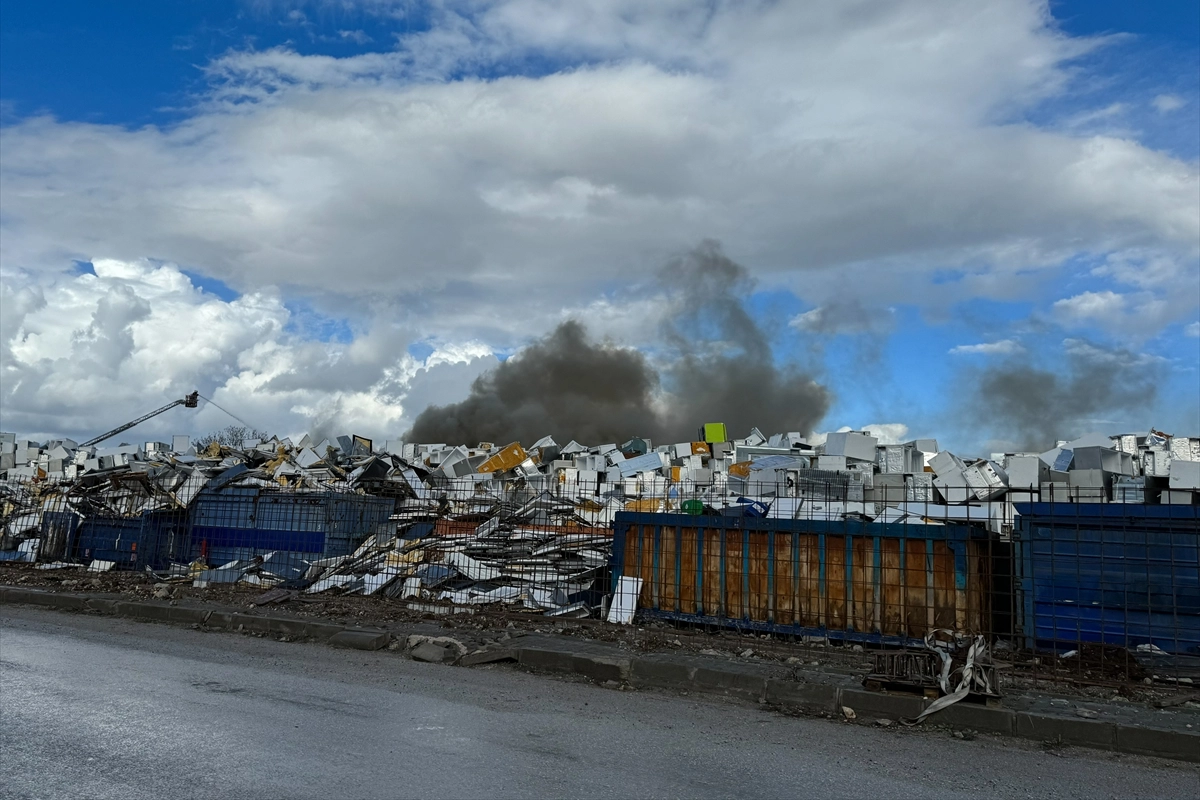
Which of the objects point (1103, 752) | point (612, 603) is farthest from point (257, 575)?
point (1103, 752)

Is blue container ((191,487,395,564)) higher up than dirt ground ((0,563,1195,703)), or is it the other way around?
blue container ((191,487,395,564))

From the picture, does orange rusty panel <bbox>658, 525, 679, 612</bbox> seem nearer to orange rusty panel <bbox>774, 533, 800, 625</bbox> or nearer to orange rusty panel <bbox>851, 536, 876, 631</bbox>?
orange rusty panel <bbox>774, 533, 800, 625</bbox>

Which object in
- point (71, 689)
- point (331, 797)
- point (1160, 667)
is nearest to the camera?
point (331, 797)

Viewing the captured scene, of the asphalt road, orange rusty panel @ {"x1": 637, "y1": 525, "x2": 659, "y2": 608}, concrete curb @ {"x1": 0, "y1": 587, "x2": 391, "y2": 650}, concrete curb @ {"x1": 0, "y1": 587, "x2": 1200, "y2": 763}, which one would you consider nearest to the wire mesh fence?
orange rusty panel @ {"x1": 637, "y1": 525, "x2": 659, "y2": 608}

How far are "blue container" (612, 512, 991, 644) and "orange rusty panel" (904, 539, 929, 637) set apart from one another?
0.01m

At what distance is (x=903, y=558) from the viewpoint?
10.1m

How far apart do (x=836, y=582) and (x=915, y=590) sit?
0.85 m

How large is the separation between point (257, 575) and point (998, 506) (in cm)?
1164

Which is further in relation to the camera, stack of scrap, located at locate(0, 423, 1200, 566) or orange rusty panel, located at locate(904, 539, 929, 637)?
stack of scrap, located at locate(0, 423, 1200, 566)

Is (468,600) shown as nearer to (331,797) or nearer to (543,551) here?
(543,551)

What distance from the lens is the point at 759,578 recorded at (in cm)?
1077

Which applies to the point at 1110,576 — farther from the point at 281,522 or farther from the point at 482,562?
the point at 281,522

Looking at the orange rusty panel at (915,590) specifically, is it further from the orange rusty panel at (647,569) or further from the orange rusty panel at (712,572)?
the orange rusty panel at (647,569)

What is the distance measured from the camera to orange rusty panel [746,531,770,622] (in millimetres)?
10703
